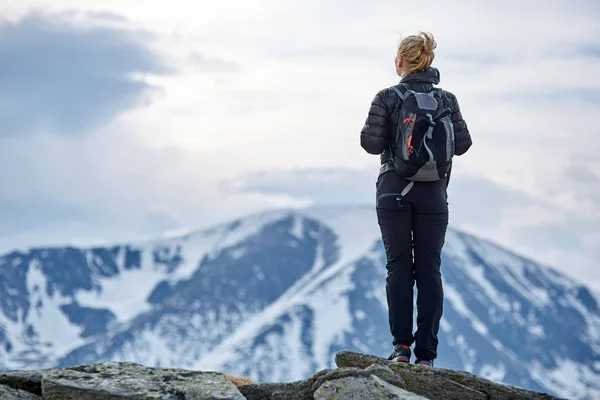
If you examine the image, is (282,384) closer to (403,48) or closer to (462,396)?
(462,396)

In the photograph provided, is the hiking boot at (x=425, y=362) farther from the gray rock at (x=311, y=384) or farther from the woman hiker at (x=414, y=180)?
the gray rock at (x=311, y=384)

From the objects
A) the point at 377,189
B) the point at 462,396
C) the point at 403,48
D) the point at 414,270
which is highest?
the point at 403,48

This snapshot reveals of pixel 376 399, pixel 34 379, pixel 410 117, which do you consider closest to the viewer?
pixel 376 399

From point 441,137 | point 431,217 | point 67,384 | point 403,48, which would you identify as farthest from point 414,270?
point 67,384

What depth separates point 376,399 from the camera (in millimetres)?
Answer: 12594

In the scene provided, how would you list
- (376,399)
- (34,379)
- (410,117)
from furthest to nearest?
1. (410,117)
2. (34,379)
3. (376,399)

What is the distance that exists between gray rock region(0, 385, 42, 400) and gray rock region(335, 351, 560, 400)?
4721mm

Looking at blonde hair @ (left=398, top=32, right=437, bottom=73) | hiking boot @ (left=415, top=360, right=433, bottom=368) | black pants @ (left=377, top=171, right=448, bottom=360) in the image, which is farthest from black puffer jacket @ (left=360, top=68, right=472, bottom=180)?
hiking boot @ (left=415, top=360, right=433, bottom=368)

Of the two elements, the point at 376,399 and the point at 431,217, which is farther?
the point at 431,217

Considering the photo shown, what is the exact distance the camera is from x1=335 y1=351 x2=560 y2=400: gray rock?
46.0 ft

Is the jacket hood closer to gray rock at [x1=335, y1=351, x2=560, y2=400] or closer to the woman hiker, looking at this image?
the woman hiker

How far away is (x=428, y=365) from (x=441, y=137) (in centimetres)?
329

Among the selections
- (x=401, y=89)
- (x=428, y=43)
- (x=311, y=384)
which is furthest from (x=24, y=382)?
(x=428, y=43)

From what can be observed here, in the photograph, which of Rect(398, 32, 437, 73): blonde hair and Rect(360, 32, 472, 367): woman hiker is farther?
Rect(398, 32, 437, 73): blonde hair
